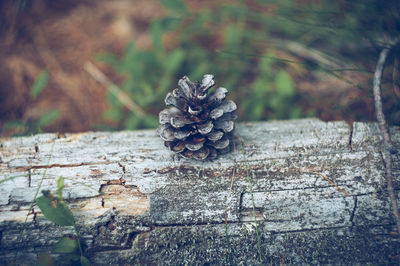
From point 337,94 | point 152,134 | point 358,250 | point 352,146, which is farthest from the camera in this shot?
point 337,94

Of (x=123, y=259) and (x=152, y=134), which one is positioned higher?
(x=152, y=134)

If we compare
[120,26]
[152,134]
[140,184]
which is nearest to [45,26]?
[120,26]

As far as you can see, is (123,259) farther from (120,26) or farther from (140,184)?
(120,26)

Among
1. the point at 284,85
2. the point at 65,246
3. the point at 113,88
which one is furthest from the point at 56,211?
the point at 284,85

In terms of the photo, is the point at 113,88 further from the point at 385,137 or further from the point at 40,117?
the point at 385,137

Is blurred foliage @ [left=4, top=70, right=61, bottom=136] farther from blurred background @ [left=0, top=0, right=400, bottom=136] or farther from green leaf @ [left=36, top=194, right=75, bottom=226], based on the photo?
green leaf @ [left=36, top=194, right=75, bottom=226]

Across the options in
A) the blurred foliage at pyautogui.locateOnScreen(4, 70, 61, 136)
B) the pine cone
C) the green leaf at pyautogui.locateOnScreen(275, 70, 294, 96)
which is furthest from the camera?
the green leaf at pyautogui.locateOnScreen(275, 70, 294, 96)

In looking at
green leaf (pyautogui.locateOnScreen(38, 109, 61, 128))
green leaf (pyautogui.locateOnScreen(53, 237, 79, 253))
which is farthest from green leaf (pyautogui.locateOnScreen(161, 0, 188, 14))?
green leaf (pyautogui.locateOnScreen(53, 237, 79, 253))
